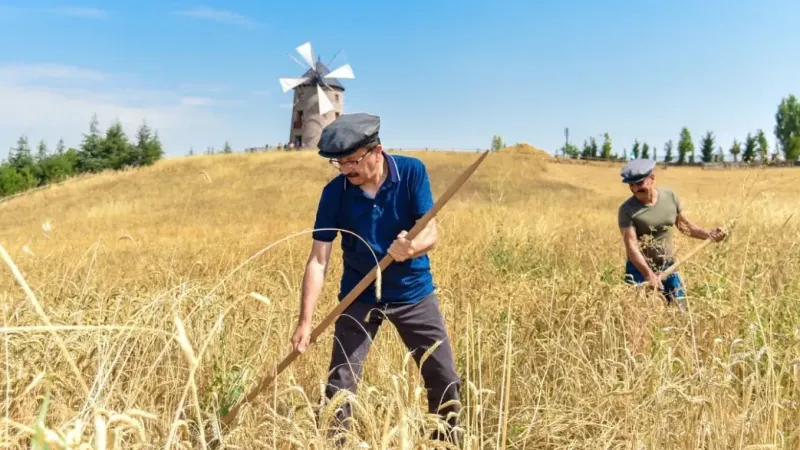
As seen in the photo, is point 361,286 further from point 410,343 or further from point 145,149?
point 145,149

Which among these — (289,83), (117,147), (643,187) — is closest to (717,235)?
(643,187)

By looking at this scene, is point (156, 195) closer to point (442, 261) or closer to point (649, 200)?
point (442, 261)

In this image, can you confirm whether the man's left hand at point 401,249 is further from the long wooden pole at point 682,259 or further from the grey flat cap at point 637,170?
the grey flat cap at point 637,170

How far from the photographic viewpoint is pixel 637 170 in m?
3.88

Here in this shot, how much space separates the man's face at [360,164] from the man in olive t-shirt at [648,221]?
2.11 metres

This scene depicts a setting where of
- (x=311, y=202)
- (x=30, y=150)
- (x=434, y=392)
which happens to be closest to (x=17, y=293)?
(x=434, y=392)

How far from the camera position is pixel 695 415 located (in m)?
2.05

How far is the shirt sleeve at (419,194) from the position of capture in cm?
249

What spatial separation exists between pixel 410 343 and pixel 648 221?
2.13 meters

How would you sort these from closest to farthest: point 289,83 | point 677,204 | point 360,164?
point 360,164 < point 677,204 < point 289,83

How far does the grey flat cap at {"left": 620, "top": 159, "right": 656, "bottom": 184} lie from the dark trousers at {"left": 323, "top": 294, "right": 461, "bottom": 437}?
1.94 meters

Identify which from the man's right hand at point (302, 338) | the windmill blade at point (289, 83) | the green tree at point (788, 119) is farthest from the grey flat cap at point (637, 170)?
the green tree at point (788, 119)

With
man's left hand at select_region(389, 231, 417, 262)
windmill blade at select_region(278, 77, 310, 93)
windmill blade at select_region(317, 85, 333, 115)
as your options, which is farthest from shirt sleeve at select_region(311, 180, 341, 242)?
windmill blade at select_region(278, 77, 310, 93)

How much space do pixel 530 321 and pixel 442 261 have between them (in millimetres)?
2314
